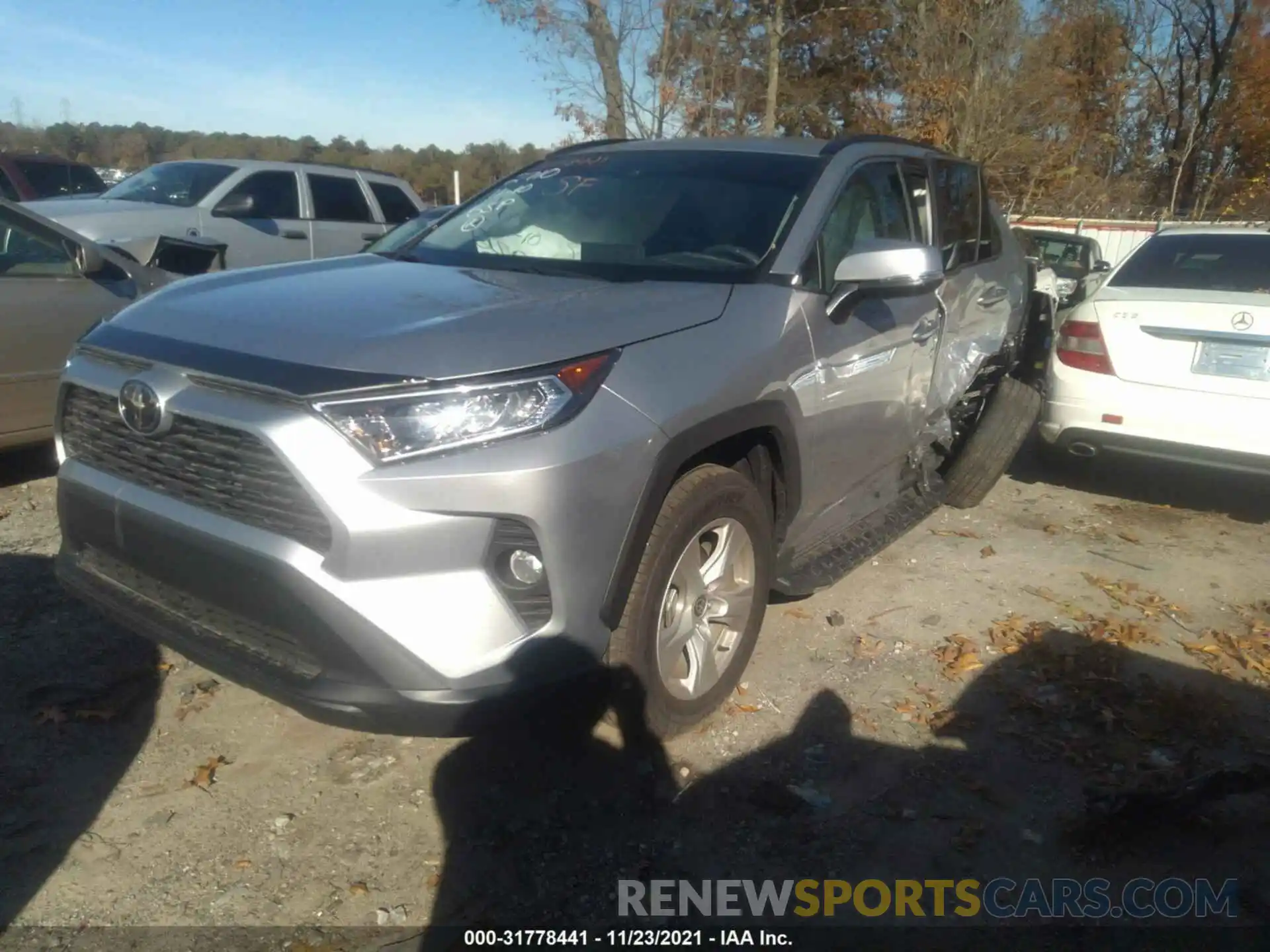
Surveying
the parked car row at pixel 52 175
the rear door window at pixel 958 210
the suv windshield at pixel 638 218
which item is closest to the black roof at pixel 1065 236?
the rear door window at pixel 958 210

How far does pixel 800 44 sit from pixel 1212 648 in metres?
19.6

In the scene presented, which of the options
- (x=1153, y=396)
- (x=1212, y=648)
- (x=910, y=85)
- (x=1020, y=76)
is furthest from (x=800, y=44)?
(x=1212, y=648)

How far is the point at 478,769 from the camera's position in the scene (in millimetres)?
3082

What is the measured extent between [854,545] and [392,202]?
8.94 m

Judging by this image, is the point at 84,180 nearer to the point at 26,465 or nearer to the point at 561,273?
the point at 26,465

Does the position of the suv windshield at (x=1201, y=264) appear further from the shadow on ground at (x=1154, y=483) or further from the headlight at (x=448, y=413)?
the headlight at (x=448, y=413)

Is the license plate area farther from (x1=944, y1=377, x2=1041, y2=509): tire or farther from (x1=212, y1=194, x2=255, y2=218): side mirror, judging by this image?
(x1=212, y1=194, x2=255, y2=218): side mirror

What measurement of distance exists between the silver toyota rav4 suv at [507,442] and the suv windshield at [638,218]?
2 cm

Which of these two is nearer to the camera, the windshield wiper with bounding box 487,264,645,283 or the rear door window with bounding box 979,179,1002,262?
the windshield wiper with bounding box 487,264,645,283

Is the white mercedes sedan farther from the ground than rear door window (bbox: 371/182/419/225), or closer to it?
closer to it

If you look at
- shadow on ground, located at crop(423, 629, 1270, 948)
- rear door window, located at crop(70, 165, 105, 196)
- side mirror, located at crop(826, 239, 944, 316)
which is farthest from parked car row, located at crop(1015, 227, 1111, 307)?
rear door window, located at crop(70, 165, 105, 196)

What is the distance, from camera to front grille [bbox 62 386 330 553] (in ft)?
7.87

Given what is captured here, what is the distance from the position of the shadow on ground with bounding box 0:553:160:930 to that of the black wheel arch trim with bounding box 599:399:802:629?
4.88ft

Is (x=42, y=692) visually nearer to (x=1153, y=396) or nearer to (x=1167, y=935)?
(x=1167, y=935)
